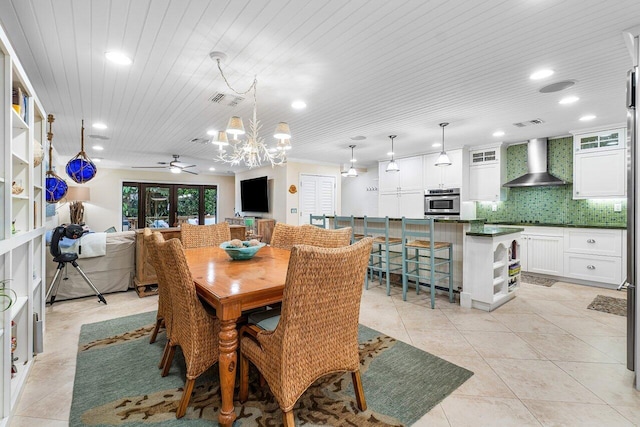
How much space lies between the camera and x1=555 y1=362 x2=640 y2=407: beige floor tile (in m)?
1.79

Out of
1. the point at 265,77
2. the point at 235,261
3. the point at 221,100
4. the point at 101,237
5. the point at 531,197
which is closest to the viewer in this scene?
the point at 235,261

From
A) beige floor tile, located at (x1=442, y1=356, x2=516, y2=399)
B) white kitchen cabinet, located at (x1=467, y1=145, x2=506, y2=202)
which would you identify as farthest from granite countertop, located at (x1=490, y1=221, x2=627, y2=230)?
beige floor tile, located at (x1=442, y1=356, x2=516, y2=399)

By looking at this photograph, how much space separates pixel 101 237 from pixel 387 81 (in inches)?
152

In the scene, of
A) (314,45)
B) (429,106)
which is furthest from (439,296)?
(314,45)

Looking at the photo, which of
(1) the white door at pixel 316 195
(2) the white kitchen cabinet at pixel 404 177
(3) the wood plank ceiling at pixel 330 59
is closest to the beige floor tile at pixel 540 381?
(3) the wood plank ceiling at pixel 330 59

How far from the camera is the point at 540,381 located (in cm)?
196

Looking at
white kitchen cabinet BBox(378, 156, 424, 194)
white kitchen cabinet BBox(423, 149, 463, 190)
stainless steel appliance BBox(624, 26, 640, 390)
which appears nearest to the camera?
stainless steel appliance BBox(624, 26, 640, 390)

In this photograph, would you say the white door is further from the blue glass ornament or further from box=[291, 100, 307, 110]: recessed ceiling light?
the blue glass ornament

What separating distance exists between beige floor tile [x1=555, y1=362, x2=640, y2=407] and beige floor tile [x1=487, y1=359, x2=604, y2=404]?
0.06 meters

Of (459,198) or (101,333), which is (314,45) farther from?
(459,198)

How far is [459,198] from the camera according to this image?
561 cm

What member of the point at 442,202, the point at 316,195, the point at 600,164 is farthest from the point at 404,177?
the point at 600,164

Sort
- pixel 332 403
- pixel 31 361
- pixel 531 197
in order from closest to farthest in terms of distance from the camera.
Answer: pixel 332 403 < pixel 31 361 < pixel 531 197

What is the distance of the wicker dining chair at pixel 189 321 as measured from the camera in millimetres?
1569
